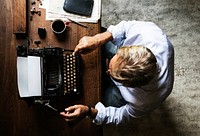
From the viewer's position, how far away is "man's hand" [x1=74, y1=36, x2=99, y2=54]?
57.3 inches

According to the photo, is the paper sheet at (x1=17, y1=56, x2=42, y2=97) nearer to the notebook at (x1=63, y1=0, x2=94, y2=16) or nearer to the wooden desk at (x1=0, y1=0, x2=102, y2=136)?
the wooden desk at (x1=0, y1=0, x2=102, y2=136)

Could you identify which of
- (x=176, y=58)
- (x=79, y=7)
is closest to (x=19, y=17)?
(x=79, y=7)

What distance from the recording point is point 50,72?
4.75ft

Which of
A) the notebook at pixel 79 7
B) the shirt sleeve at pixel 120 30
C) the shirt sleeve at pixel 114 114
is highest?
the notebook at pixel 79 7

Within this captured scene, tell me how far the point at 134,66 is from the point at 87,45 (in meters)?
0.30

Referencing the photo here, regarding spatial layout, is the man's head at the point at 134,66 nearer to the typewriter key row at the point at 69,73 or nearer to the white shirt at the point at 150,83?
the white shirt at the point at 150,83

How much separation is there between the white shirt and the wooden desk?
89 millimetres

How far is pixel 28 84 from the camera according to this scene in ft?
4.46

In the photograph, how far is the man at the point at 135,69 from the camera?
1.27m

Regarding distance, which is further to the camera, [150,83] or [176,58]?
[176,58]

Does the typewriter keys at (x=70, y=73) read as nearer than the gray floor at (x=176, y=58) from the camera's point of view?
Yes

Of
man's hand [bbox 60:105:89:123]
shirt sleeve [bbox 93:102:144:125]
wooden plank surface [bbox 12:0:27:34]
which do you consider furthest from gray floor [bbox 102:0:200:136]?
wooden plank surface [bbox 12:0:27:34]

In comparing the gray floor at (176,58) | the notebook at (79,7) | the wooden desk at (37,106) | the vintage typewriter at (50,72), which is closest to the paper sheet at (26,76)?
the vintage typewriter at (50,72)

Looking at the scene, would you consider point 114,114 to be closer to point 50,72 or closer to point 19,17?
point 50,72
